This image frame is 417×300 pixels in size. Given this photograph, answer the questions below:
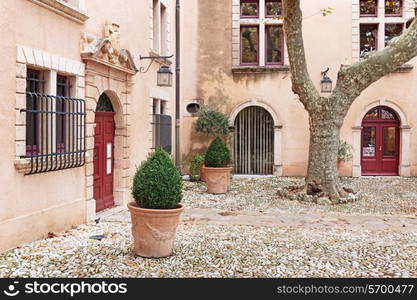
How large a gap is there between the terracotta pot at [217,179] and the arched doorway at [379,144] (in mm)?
6000

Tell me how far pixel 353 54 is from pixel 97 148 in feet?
30.9

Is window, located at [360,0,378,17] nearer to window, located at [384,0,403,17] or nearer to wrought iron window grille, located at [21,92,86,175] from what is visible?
window, located at [384,0,403,17]

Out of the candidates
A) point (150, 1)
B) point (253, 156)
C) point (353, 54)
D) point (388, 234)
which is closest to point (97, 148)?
point (150, 1)

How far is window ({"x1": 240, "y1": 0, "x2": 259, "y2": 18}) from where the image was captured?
14.1 meters

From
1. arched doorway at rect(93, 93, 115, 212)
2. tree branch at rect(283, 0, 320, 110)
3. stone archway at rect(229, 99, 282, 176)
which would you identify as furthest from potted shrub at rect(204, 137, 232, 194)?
stone archway at rect(229, 99, 282, 176)

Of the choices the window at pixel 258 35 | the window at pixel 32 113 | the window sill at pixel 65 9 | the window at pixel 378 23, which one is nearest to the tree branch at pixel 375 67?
the window at pixel 258 35

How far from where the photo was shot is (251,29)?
14.1 metres

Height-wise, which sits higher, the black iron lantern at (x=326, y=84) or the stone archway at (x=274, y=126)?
the black iron lantern at (x=326, y=84)

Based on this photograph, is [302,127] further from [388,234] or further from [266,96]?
[388,234]

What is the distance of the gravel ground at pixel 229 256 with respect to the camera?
446cm

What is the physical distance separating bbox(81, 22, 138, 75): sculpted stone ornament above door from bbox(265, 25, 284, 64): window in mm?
6902

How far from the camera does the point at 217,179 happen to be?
10281mm

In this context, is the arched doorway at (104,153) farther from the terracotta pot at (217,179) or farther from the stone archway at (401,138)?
the stone archway at (401,138)

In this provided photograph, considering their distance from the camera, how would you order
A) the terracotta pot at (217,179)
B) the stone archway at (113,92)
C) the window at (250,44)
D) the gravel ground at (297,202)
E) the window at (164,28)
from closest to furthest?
the stone archway at (113,92) < the gravel ground at (297,202) < the terracotta pot at (217,179) < the window at (164,28) < the window at (250,44)
